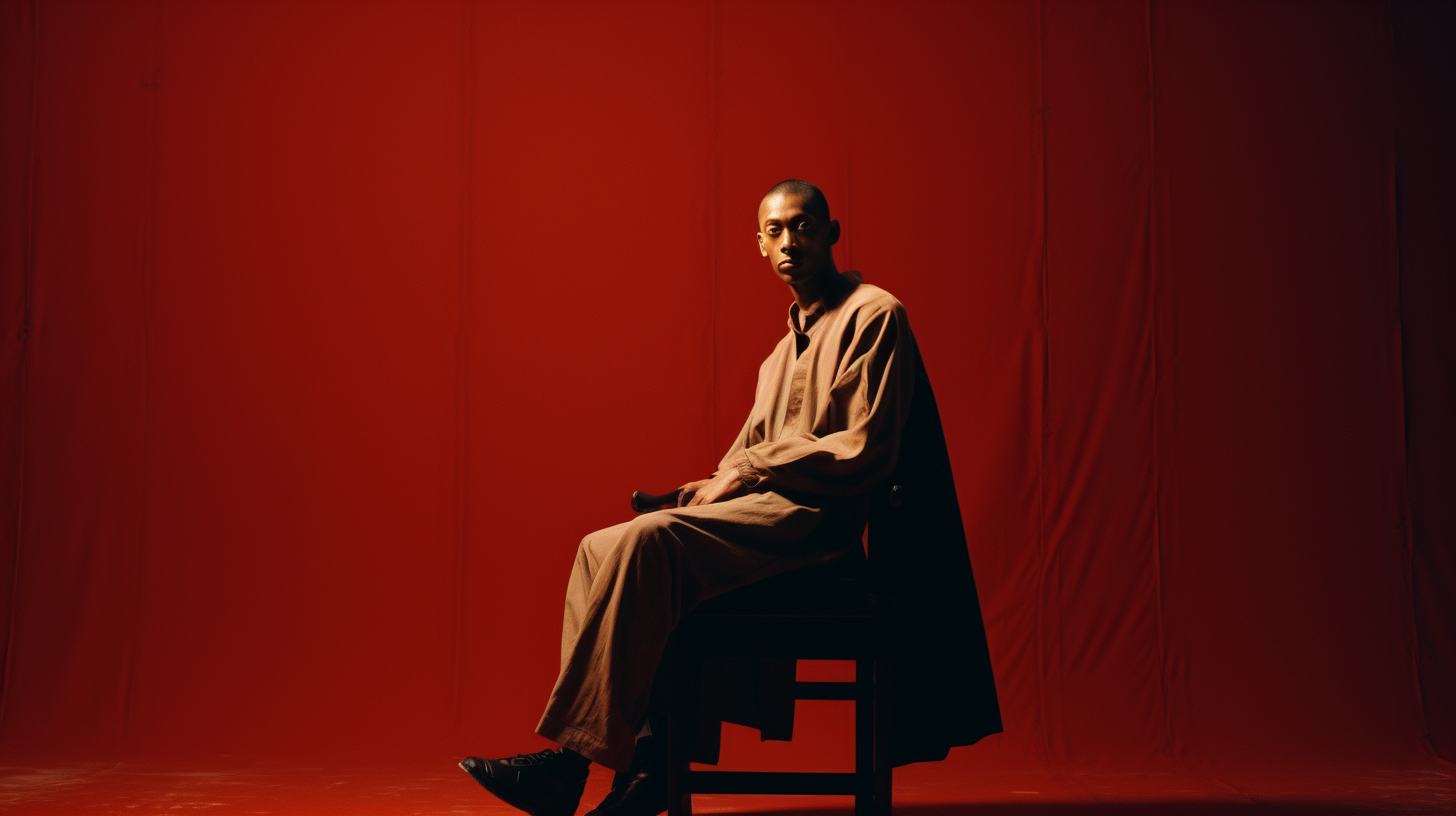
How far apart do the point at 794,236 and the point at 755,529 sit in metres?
0.56

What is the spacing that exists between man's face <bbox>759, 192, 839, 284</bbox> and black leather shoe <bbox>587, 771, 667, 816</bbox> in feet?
Answer: 3.00

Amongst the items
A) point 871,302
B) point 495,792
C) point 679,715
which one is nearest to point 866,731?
point 679,715

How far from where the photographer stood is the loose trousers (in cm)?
181

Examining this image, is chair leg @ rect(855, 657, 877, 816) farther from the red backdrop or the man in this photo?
the red backdrop

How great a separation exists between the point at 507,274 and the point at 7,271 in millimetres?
1379

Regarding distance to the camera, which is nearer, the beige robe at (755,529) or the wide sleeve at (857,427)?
the beige robe at (755,529)

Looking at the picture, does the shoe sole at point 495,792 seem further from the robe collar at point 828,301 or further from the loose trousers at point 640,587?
the robe collar at point 828,301

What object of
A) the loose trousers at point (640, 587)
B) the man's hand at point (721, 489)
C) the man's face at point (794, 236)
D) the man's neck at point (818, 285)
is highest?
the man's face at point (794, 236)

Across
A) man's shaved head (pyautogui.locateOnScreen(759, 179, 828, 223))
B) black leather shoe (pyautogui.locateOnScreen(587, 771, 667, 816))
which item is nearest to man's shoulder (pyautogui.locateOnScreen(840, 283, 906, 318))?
man's shaved head (pyautogui.locateOnScreen(759, 179, 828, 223))

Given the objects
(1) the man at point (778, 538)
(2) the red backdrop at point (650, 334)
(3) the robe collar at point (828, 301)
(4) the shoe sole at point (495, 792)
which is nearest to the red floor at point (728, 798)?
(2) the red backdrop at point (650, 334)

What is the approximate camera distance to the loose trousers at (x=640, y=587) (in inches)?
71.2

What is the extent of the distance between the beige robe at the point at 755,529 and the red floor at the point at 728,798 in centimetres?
69

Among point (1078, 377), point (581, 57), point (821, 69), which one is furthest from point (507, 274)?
point (1078, 377)

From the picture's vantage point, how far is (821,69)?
3.39 meters
